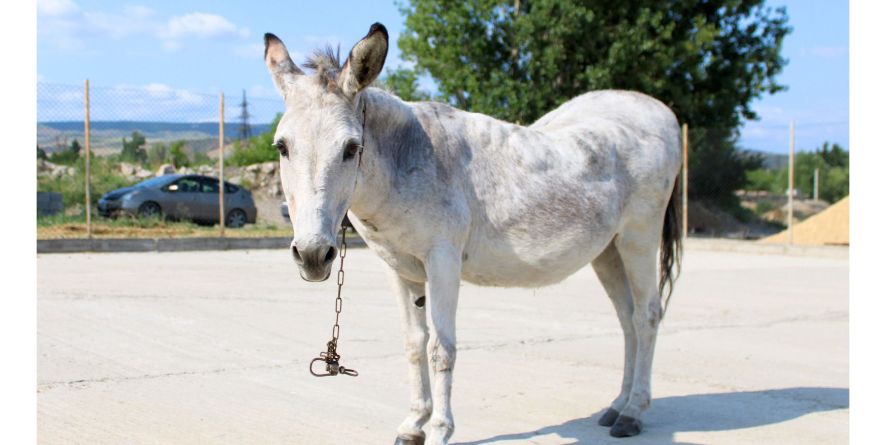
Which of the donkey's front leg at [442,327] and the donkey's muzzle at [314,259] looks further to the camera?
the donkey's front leg at [442,327]

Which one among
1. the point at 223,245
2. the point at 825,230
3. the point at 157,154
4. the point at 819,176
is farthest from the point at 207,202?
the point at 819,176

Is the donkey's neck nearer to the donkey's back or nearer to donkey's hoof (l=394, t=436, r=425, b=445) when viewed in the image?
the donkey's back

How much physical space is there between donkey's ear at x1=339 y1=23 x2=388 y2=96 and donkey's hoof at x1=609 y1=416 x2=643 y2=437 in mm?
2400

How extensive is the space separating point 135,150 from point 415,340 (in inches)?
695

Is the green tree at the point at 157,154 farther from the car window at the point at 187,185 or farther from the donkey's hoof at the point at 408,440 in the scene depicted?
the donkey's hoof at the point at 408,440

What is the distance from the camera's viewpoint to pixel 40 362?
20.7ft

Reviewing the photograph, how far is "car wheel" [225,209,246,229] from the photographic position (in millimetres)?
21516

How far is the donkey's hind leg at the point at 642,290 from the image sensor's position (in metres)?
5.33

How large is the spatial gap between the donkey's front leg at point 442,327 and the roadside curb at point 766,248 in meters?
14.9

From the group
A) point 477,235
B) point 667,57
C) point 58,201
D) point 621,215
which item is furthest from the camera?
point 667,57

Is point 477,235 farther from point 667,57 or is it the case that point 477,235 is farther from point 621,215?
point 667,57

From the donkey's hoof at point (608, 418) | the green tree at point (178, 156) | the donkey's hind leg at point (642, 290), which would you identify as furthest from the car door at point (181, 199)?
the donkey's hoof at point (608, 418)

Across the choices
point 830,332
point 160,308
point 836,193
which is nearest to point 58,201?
point 160,308

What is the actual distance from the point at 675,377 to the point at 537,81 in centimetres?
1812
